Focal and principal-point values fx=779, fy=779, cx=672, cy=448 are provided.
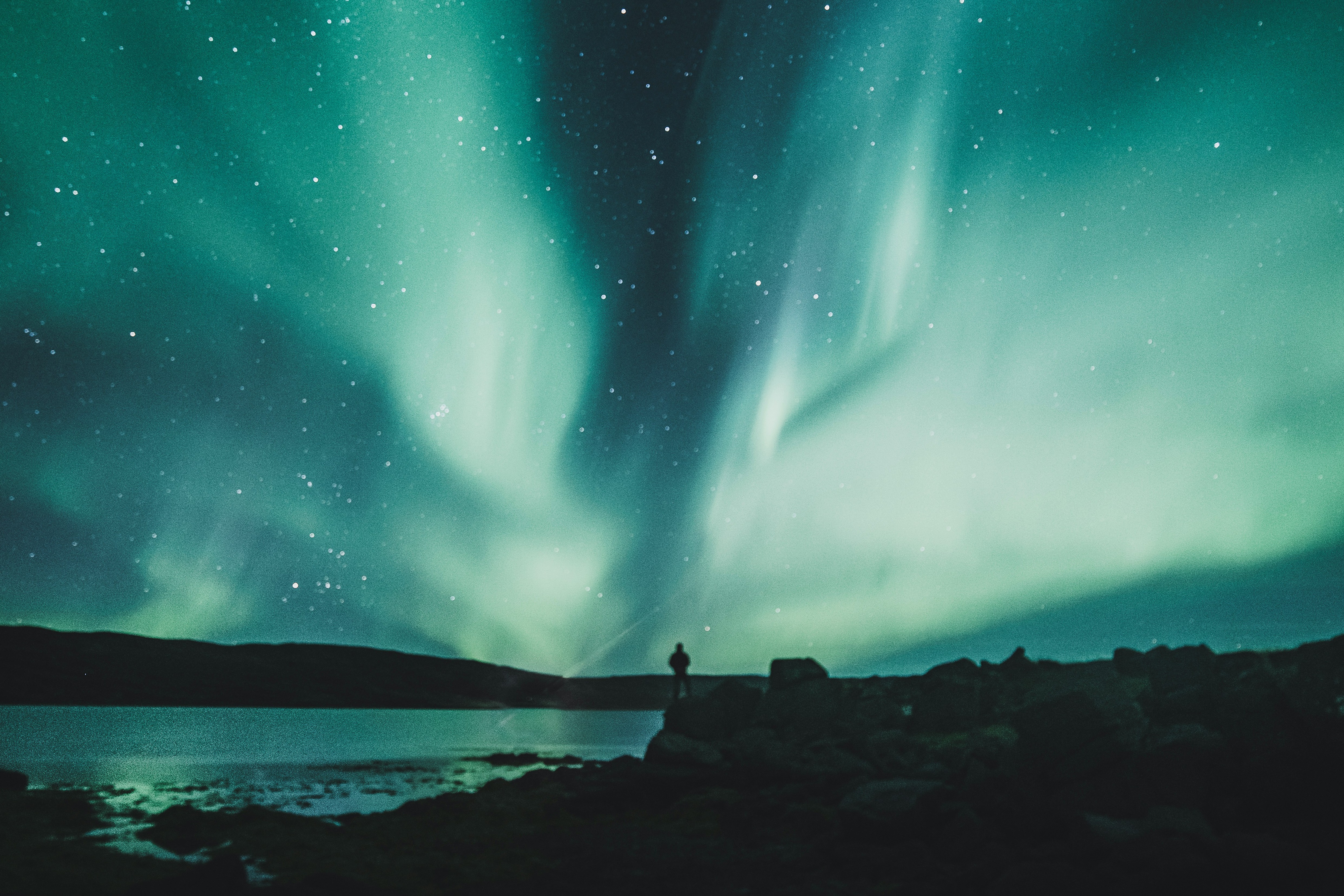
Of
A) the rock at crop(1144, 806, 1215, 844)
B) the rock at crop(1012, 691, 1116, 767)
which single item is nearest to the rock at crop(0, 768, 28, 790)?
the rock at crop(1012, 691, 1116, 767)

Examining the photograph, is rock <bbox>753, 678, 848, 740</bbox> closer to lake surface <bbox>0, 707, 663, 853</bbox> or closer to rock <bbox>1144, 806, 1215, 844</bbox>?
lake surface <bbox>0, 707, 663, 853</bbox>

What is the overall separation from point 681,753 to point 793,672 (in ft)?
26.3

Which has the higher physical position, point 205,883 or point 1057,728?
point 1057,728

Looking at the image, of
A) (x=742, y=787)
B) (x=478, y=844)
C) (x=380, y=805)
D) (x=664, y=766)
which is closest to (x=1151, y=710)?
(x=742, y=787)

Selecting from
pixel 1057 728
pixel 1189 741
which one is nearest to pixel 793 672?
pixel 1057 728

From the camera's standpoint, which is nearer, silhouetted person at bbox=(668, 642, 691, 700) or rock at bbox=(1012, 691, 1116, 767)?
rock at bbox=(1012, 691, 1116, 767)

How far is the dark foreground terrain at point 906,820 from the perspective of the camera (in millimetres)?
9641

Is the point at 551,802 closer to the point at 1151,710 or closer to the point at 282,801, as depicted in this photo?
the point at 282,801

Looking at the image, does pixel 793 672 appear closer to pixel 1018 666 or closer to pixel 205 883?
pixel 1018 666

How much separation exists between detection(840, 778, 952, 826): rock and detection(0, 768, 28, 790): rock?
23.7 m

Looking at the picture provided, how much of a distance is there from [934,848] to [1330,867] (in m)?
4.65

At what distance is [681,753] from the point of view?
21125 mm

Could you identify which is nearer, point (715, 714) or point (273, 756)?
point (715, 714)

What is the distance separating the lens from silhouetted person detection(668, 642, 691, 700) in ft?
99.5
